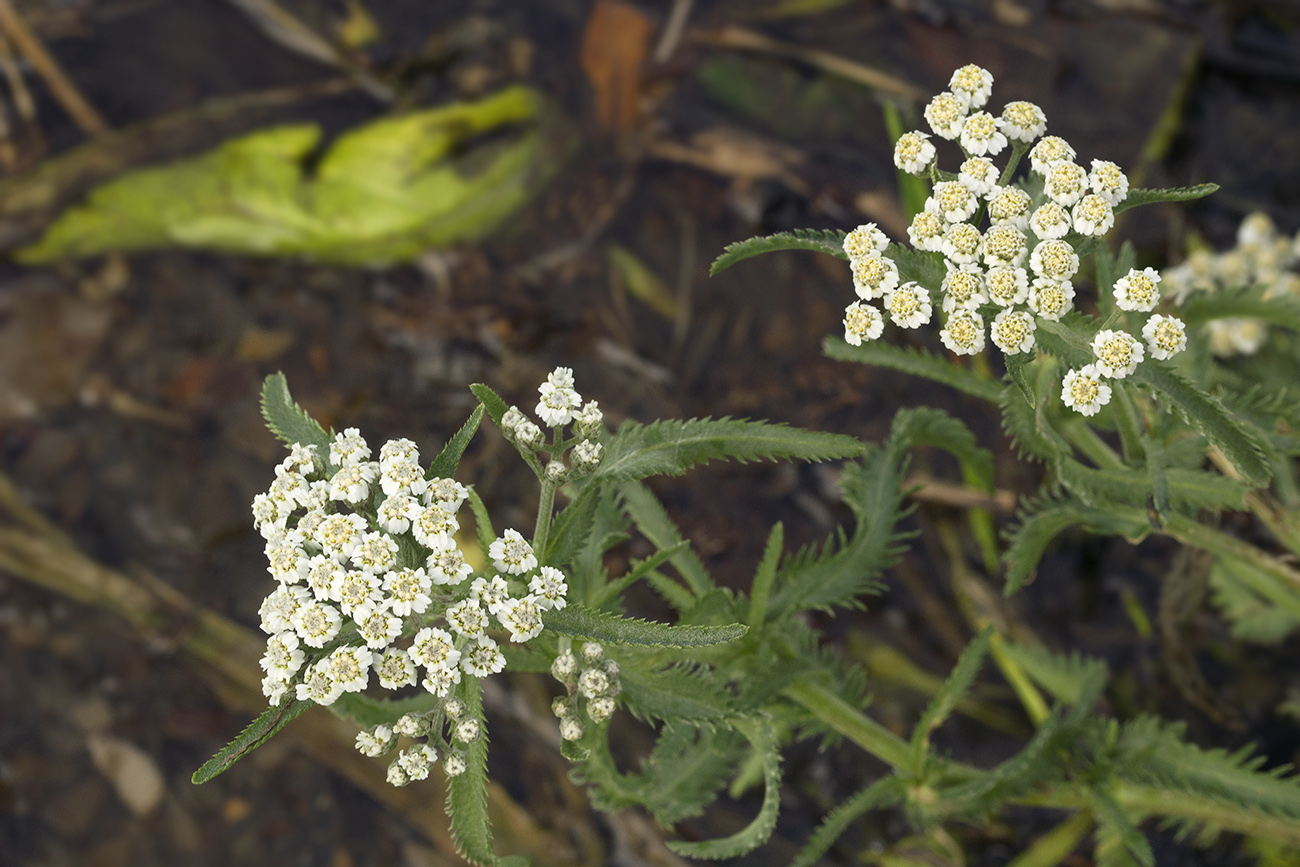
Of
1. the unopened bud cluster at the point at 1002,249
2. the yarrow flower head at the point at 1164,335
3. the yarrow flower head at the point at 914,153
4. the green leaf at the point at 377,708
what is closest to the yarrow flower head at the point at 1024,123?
the unopened bud cluster at the point at 1002,249

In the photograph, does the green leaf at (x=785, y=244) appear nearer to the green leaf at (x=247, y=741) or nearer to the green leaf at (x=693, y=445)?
the green leaf at (x=693, y=445)

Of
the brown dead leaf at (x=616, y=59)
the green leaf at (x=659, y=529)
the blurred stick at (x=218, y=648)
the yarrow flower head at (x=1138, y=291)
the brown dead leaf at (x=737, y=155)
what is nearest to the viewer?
the yarrow flower head at (x=1138, y=291)

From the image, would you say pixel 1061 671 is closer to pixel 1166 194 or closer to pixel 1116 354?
pixel 1116 354

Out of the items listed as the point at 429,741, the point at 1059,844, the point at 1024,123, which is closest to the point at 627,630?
the point at 429,741

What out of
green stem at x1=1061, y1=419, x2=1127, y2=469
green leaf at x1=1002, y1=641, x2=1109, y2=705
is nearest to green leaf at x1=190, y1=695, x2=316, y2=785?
green stem at x1=1061, y1=419, x2=1127, y2=469

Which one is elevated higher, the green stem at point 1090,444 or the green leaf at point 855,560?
the green stem at point 1090,444
